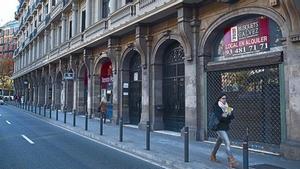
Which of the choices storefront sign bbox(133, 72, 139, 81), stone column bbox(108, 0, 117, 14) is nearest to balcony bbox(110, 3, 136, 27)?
stone column bbox(108, 0, 117, 14)

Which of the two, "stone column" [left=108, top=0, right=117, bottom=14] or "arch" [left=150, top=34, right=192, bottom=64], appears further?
"stone column" [left=108, top=0, right=117, bottom=14]

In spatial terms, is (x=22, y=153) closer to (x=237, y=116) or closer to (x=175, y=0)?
(x=237, y=116)

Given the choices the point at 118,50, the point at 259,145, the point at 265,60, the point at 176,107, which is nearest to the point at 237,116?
the point at 259,145

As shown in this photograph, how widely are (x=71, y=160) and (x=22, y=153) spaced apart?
195 cm

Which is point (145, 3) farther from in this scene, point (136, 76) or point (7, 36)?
point (7, 36)

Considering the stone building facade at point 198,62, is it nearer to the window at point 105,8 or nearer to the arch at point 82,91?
the window at point 105,8

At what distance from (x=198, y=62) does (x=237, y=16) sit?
262 centimetres

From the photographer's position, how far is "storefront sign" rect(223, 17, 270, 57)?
37.9ft

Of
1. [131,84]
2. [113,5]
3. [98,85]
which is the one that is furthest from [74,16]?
[131,84]

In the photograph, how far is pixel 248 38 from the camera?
12.2 metres

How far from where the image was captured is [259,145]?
36.8 feet

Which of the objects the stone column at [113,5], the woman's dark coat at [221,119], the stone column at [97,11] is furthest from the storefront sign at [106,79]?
the woman's dark coat at [221,119]

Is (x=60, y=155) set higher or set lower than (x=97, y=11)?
lower

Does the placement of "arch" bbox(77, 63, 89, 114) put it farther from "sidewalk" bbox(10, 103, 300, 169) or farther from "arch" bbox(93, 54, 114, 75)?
"sidewalk" bbox(10, 103, 300, 169)
